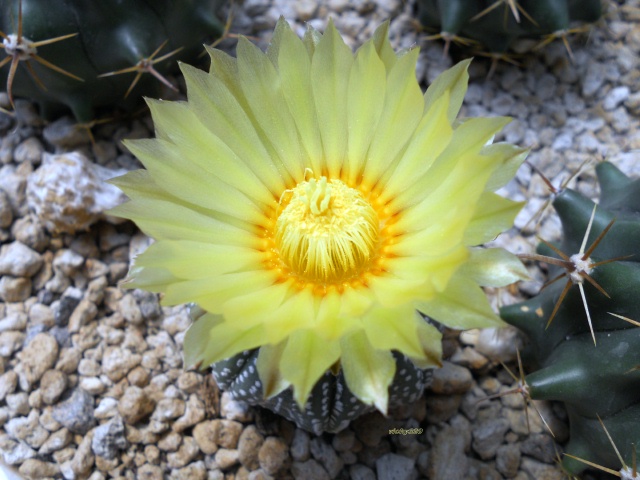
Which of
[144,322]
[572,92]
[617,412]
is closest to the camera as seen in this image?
[617,412]

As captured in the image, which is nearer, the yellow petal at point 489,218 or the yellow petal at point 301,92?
the yellow petal at point 489,218

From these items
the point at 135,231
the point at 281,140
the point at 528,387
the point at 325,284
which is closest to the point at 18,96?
the point at 135,231

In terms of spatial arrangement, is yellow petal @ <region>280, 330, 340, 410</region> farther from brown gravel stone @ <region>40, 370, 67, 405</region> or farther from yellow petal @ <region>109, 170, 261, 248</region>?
brown gravel stone @ <region>40, 370, 67, 405</region>

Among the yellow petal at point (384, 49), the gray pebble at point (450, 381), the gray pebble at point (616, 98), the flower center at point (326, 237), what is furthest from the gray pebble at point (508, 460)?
the gray pebble at point (616, 98)

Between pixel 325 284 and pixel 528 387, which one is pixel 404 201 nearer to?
pixel 325 284

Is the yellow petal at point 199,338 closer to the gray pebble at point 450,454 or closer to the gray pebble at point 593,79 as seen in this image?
the gray pebble at point 450,454
